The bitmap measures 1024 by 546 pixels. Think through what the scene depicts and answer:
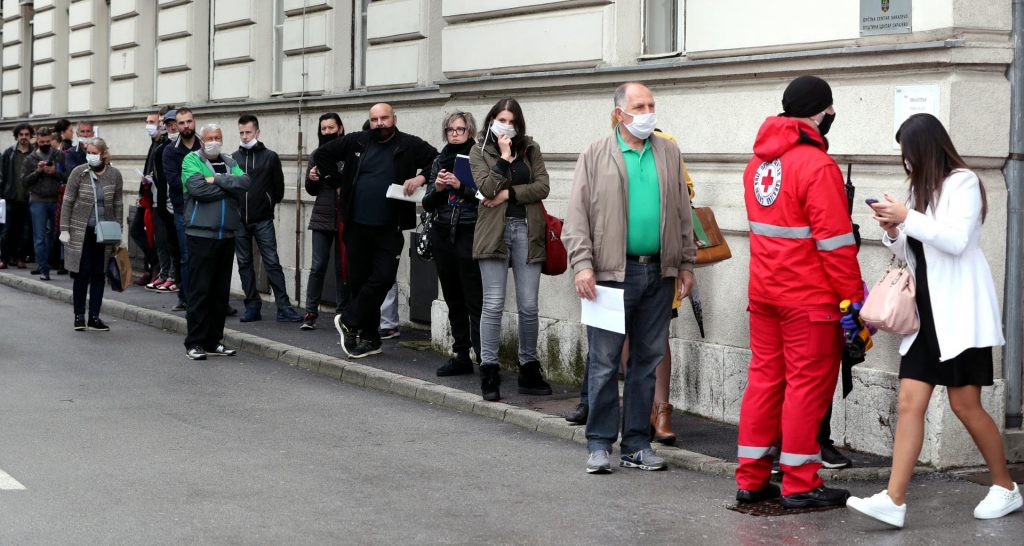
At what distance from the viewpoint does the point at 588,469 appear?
26.0 feet

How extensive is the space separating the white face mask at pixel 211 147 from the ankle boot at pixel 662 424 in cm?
503

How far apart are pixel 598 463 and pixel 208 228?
17.6ft

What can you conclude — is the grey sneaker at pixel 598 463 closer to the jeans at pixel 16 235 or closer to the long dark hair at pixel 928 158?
the long dark hair at pixel 928 158

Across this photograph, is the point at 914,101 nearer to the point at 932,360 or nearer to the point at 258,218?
the point at 932,360

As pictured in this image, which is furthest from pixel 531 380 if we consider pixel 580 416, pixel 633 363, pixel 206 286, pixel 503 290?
pixel 206 286

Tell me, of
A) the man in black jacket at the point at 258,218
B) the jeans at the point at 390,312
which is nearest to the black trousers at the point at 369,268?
the jeans at the point at 390,312

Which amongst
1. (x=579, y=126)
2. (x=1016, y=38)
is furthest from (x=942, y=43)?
(x=579, y=126)

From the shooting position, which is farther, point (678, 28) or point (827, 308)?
point (678, 28)

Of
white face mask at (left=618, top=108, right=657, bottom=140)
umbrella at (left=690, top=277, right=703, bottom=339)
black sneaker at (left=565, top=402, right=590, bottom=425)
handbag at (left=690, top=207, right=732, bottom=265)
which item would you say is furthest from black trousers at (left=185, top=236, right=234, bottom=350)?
white face mask at (left=618, top=108, right=657, bottom=140)

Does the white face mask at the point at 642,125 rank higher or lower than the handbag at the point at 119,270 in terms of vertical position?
higher

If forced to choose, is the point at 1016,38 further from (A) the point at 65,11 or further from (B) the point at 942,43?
(A) the point at 65,11

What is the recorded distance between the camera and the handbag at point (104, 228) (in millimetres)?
13930

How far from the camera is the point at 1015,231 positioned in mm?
8070

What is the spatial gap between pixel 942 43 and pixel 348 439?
3.88 m
